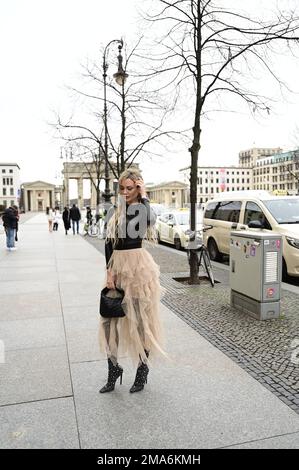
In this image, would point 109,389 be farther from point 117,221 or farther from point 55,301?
point 55,301

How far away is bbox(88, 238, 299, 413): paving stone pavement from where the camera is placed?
374cm

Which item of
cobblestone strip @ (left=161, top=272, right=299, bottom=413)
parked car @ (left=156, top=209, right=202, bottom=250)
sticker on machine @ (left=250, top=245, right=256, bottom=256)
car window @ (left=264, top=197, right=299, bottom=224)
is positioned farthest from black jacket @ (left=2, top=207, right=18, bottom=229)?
sticker on machine @ (left=250, top=245, right=256, bottom=256)

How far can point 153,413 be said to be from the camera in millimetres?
3094

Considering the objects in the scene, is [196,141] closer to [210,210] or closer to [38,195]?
[210,210]

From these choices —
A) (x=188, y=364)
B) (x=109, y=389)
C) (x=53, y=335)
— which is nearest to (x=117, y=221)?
(x=109, y=389)

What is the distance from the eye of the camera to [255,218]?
9.64 meters

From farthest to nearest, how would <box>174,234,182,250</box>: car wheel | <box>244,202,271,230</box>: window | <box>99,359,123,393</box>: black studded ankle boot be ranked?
<box>174,234,182,250</box>: car wheel
<box>244,202,271,230</box>: window
<box>99,359,123,393</box>: black studded ankle boot

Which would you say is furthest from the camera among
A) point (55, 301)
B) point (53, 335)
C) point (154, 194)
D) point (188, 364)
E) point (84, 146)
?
point (154, 194)

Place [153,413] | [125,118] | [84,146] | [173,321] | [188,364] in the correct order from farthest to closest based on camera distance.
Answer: [84,146]
[125,118]
[173,321]
[188,364]
[153,413]

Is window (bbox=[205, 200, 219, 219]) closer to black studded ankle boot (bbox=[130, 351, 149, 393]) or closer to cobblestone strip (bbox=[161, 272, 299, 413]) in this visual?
cobblestone strip (bbox=[161, 272, 299, 413])

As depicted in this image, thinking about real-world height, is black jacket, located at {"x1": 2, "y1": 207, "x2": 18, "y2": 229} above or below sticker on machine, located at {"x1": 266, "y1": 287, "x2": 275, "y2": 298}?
above

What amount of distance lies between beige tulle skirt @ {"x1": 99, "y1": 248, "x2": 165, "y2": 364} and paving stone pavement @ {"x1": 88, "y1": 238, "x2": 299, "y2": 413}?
117cm

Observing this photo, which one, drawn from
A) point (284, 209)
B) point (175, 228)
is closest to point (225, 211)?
point (284, 209)

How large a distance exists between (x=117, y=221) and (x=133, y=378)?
1552 millimetres
